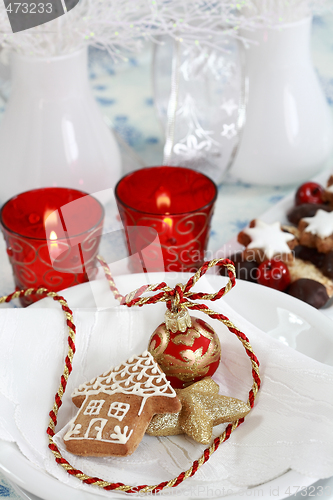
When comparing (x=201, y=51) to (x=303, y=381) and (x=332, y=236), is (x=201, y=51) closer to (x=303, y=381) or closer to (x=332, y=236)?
(x=332, y=236)

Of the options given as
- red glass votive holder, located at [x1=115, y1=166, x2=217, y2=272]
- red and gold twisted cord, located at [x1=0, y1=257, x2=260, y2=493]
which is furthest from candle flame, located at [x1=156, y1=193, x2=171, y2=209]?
red and gold twisted cord, located at [x1=0, y1=257, x2=260, y2=493]

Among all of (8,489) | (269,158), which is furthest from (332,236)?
(8,489)

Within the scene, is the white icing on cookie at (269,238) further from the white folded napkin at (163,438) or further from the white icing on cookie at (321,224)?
Result: the white folded napkin at (163,438)

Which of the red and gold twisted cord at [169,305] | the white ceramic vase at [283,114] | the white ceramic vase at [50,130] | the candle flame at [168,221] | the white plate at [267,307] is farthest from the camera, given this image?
the white ceramic vase at [283,114]

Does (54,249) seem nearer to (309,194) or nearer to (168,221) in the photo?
(168,221)

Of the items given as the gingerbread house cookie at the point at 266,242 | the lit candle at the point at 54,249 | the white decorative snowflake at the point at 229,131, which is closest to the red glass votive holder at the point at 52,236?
the lit candle at the point at 54,249

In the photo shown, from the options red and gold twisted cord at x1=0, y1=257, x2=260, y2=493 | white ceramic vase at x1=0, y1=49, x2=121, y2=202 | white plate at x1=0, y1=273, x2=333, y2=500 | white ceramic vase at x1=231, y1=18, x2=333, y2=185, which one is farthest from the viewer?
white ceramic vase at x1=231, y1=18, x2=333, y2=185

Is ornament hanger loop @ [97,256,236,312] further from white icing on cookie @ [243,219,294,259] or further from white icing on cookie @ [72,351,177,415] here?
white icing on cookie @ [243,219,294,259]

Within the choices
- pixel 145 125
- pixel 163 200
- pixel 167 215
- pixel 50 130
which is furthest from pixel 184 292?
pixel 145 125
